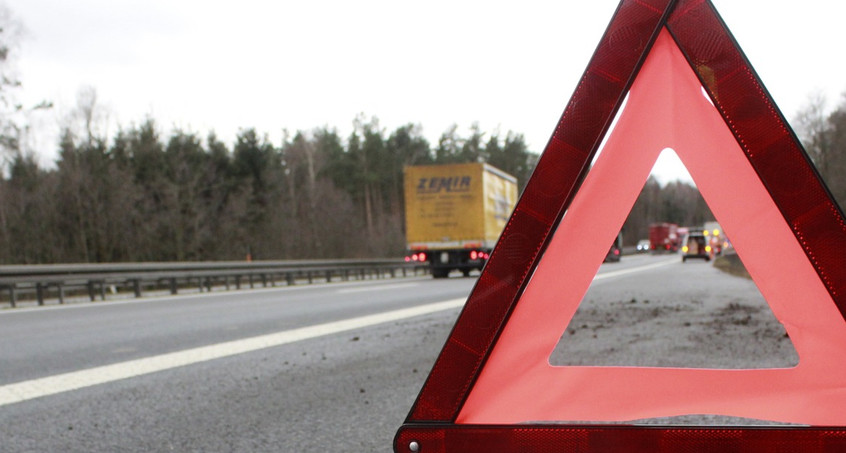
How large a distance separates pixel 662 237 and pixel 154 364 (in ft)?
298

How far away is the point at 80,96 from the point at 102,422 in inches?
1685

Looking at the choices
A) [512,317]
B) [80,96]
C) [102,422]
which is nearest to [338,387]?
[102,422]

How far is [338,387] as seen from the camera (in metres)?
4.59

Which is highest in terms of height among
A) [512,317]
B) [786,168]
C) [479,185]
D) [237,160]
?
[237,160]

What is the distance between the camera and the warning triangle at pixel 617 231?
5.52 feet

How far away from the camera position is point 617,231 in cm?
195

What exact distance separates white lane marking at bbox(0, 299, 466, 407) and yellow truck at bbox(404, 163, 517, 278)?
1781 centimetres

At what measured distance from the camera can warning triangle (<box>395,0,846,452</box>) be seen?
5.52 ft

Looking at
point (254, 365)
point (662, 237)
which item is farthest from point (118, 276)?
point (662, 237)

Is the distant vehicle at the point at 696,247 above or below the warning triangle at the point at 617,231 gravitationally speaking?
below

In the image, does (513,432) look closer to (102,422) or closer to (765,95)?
(765,95)

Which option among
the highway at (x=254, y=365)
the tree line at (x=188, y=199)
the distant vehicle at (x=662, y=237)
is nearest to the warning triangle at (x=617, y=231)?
the highway at (x=254, y=365)

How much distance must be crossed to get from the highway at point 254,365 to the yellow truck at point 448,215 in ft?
51.2

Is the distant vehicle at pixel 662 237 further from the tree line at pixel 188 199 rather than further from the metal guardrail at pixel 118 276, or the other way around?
the metal guardrail at pixel 118 276
